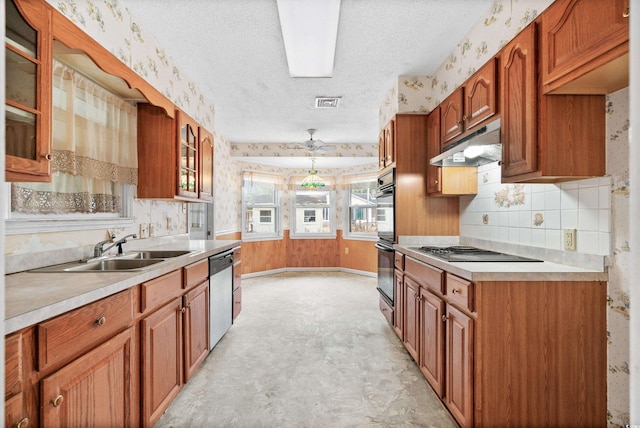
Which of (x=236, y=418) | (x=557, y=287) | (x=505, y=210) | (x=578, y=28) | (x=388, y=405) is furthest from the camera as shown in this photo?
(x=505, y=210)

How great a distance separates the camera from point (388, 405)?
6.17ft

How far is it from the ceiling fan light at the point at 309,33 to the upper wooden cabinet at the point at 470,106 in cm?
98

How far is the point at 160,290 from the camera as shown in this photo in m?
1.64

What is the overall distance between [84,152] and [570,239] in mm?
2776

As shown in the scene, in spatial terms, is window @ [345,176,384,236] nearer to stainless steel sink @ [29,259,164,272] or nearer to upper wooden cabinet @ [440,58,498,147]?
upper wooden cabinet @ [440,58,498,147]

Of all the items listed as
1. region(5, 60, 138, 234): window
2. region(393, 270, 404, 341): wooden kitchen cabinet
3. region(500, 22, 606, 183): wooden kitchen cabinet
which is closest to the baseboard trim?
region(393, 270, 404, 341): wooden kitchen cabinet

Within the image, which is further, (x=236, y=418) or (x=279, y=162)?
(x=279, y=162)

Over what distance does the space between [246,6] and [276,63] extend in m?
0.73

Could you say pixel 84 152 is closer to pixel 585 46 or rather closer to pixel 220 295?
pixel 220 295

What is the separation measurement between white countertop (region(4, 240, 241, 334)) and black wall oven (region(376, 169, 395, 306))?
1.96 metres

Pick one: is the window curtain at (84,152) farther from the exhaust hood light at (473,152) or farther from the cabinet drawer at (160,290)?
the exhaust hood light at (473,152)

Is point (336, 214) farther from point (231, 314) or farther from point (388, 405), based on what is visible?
point (388, 405)

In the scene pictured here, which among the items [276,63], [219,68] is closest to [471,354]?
[276,63]

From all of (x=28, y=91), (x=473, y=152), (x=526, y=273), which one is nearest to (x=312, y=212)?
(x=473, y=152)
